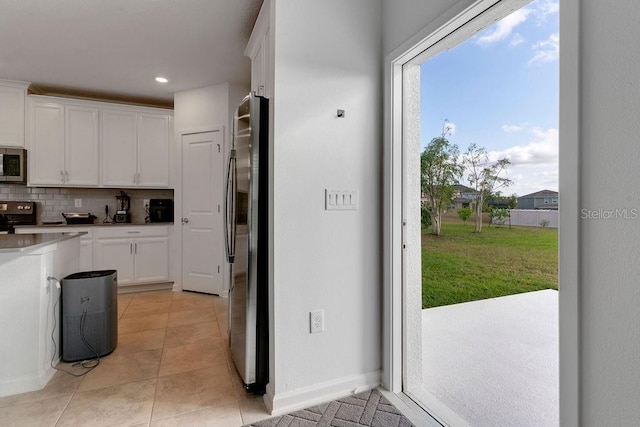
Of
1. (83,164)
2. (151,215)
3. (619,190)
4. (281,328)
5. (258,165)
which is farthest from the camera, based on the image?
(151,215)

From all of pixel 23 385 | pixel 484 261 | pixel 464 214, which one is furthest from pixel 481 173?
pixel 23 385

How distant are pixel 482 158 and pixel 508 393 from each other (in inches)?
57.0

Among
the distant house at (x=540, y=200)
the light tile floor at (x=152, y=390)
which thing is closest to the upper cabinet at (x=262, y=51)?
the distant house at (x=540, y=200)

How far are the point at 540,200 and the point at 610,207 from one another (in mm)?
637

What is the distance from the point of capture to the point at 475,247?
214cm

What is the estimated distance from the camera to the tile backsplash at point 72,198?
411 cm

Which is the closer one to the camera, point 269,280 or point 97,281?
point 269,280

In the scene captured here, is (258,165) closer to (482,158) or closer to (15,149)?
(482,158)

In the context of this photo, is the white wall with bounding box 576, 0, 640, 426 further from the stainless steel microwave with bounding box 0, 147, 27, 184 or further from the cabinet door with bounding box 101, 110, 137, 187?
the stainless steel microwave with bounding box 0, 147, 27, 184

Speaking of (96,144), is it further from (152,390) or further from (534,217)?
(534,217)

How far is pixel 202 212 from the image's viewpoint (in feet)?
13.2

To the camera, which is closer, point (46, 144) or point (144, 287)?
point (46, 144)

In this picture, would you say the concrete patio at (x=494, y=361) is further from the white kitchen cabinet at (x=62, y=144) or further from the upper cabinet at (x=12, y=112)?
the upper cabinet at (x=12, y=112)

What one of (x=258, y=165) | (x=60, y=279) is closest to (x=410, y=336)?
(x=258, y=165)
